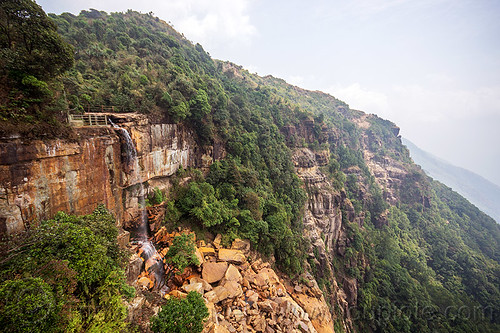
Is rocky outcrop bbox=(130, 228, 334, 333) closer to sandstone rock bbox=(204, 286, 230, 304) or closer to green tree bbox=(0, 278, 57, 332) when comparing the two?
sandstone rock bbox=(204, 286, 230, 304)

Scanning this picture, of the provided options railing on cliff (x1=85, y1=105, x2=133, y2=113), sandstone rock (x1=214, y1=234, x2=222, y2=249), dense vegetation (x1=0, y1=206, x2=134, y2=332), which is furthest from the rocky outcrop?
railing on cliff (x1=85, y1=105, x2=133, y2=113)

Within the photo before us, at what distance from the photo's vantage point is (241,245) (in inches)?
781

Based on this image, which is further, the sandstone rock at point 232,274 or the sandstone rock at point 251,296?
the sandstone rock at point 232,274

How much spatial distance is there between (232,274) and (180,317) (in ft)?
22.3

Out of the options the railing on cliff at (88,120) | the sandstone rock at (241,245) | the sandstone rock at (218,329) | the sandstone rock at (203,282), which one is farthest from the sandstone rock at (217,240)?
the railing on cliff at (88,120)

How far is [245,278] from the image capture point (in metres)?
16.8

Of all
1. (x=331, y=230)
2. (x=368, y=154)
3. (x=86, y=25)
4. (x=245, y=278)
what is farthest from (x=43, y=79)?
(x=368, y=154)

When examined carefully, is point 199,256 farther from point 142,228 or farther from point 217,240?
point 142,228

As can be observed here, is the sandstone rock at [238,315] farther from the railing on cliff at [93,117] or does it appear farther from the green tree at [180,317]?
the railing on cliff at [93,117]

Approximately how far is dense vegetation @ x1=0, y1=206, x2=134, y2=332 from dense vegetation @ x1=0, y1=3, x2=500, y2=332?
71 millimetres

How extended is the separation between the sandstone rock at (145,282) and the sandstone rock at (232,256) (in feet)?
19.4

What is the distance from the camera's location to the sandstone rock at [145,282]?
42.6 feet

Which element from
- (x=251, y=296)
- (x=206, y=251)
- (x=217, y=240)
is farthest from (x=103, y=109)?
(x=251, y=296)

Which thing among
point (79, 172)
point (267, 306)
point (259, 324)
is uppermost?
point (79, 172)
